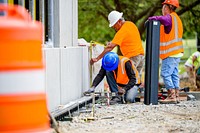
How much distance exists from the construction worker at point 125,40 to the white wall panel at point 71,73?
506 millimetres

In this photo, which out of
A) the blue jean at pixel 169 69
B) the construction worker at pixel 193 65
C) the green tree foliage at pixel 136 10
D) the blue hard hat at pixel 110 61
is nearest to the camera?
the blue hard hat at pixel 110 61

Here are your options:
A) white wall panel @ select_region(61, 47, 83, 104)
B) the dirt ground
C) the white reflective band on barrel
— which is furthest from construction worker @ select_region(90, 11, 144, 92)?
the white reflective band on barrel

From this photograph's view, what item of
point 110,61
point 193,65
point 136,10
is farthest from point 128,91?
point 136,10

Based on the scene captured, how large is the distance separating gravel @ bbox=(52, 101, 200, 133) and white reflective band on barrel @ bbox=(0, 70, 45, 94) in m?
2.64

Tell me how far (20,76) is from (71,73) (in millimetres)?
5478

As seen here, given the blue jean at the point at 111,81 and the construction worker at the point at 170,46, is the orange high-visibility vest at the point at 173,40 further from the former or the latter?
the blue jean at the point at 111,81

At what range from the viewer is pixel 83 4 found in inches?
848

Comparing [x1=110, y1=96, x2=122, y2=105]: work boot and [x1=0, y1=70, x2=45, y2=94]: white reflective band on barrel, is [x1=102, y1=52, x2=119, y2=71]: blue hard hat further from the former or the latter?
[x1=0, y1=70, x2=45, y2=94]: white reflective band on barrel

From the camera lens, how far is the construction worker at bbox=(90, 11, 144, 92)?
10.4m

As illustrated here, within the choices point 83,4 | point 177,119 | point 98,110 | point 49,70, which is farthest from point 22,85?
point 83,4

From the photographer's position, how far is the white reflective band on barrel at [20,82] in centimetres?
420

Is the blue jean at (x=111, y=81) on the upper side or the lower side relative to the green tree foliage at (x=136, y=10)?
lower

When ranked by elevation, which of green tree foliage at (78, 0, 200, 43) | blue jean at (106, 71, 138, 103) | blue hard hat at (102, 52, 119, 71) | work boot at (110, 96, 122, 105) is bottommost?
work boot at (110, 96, 122, 105)

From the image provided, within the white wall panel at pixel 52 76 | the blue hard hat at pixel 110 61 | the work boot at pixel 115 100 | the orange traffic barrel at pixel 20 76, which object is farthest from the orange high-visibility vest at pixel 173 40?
the orange traffic barrel at pixel 20 76
